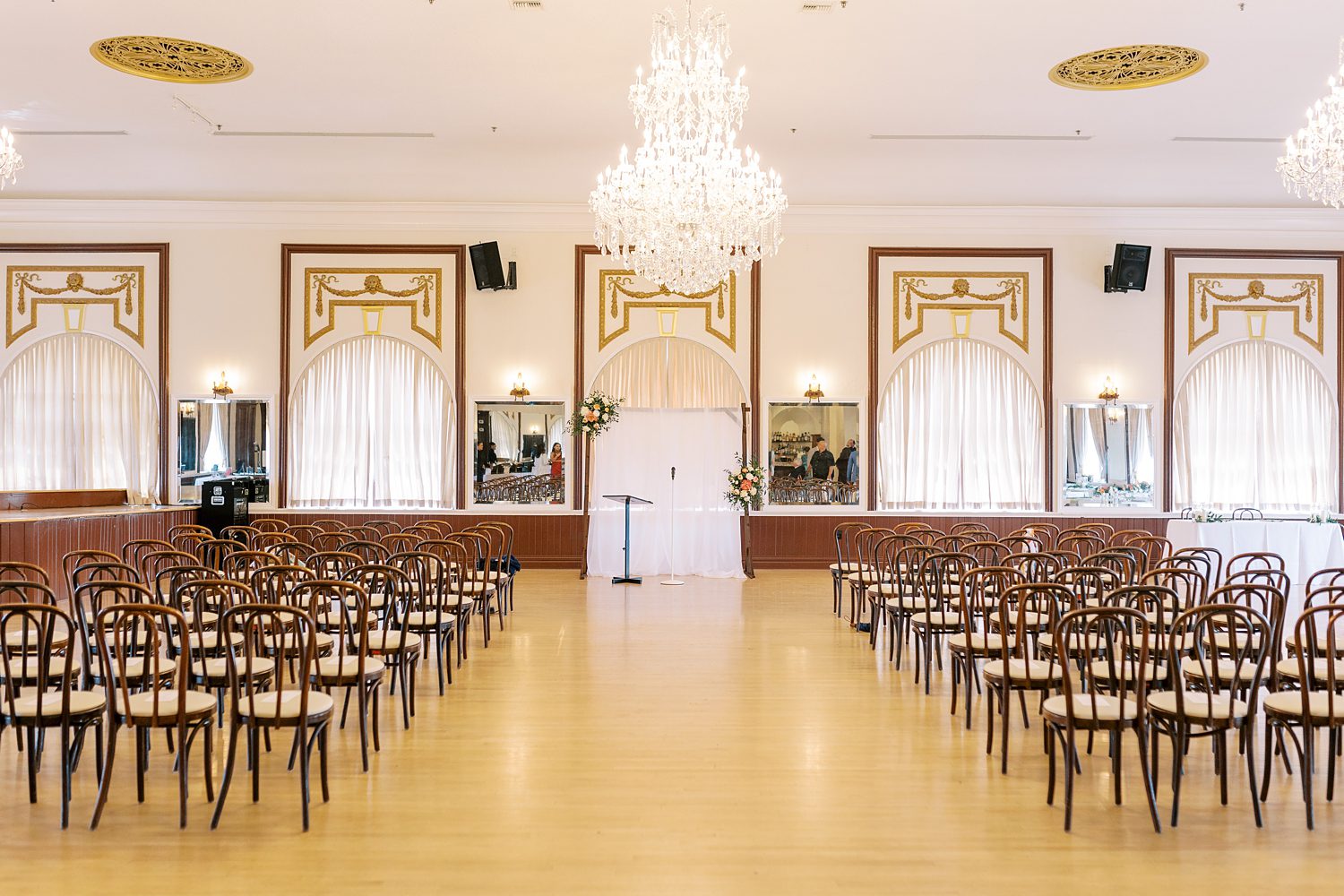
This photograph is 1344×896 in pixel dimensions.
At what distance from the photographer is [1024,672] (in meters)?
5.04

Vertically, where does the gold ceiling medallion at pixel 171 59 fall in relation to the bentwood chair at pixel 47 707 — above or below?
above

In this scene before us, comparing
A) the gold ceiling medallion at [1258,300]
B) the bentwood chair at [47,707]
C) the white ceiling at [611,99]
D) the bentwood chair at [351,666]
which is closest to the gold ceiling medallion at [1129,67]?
the white ceiling at [611,99]

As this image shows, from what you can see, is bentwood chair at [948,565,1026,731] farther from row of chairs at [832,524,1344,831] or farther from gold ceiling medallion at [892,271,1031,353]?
gold ceiling medallion at [892,271,1031,353]

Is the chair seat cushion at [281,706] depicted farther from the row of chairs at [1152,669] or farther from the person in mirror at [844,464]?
the person in mirror at [844,464]

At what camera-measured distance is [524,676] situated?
691 centimetres

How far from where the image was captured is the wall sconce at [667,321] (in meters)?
13.2

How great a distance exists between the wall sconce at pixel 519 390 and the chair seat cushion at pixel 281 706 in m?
8.84

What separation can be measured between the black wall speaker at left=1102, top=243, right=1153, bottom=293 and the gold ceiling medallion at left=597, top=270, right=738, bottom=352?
16.5 ft

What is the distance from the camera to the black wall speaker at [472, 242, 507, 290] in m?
12.8

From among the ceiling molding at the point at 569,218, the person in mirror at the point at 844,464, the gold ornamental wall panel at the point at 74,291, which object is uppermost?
the ceiling molding at the point at 569,218

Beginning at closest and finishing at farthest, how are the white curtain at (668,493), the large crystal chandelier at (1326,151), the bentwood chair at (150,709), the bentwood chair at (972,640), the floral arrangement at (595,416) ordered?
the bentwood chair at (150,709) → the bentwood chair at (972,640) → the large crystal chandelier at (1326,151) → the floral arrangement at (595,416) → the white curtain at (668,493)

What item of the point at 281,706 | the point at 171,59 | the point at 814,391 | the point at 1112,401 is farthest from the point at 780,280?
the point at 281,706

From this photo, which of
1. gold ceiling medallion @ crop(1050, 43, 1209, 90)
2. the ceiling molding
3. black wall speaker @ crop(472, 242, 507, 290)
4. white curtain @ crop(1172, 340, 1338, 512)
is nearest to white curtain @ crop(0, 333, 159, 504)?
the ceiling molding

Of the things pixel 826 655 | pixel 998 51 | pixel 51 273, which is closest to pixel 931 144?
pixel 998 51
